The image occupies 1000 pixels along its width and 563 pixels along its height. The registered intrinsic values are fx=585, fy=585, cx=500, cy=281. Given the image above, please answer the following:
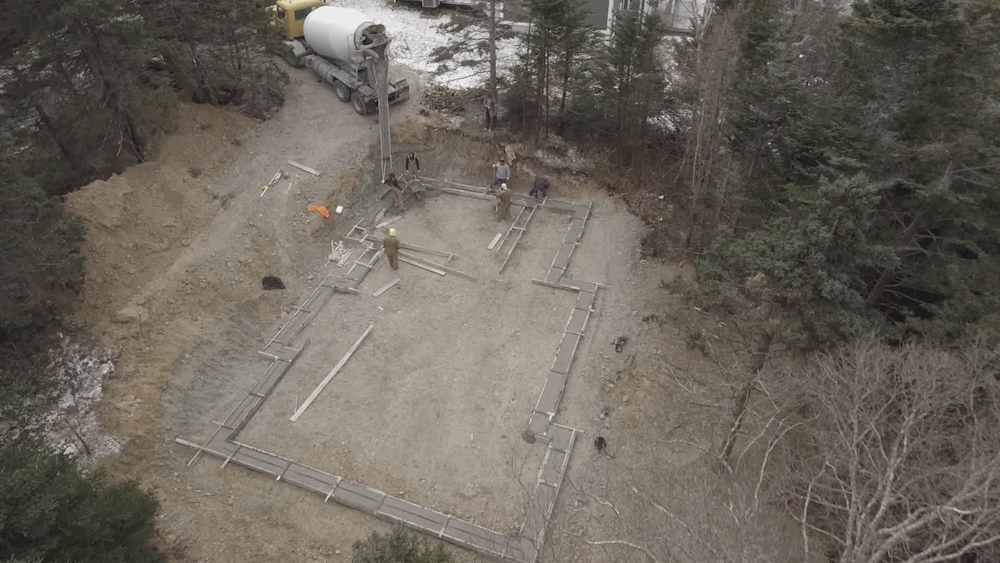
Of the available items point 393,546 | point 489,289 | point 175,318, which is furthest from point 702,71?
point 175,318

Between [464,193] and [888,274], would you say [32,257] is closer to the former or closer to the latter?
[464,193]

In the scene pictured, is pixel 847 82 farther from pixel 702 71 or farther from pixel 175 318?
pixel 175 318

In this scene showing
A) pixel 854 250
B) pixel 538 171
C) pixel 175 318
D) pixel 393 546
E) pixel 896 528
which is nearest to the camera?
pixel 896 528

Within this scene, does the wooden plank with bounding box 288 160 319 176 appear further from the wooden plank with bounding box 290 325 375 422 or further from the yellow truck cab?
the yellow truck cab

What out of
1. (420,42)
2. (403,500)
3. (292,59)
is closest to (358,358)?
(403,500)

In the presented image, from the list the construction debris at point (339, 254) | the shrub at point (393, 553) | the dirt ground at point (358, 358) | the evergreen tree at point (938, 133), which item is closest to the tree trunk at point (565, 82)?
the dirt ground at point (358, 358)

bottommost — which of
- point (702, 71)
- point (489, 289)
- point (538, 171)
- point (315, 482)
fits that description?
point (315, 482)

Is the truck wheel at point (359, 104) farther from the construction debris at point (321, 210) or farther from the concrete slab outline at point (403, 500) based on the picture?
the concrete slab outline at point (403, 500)
